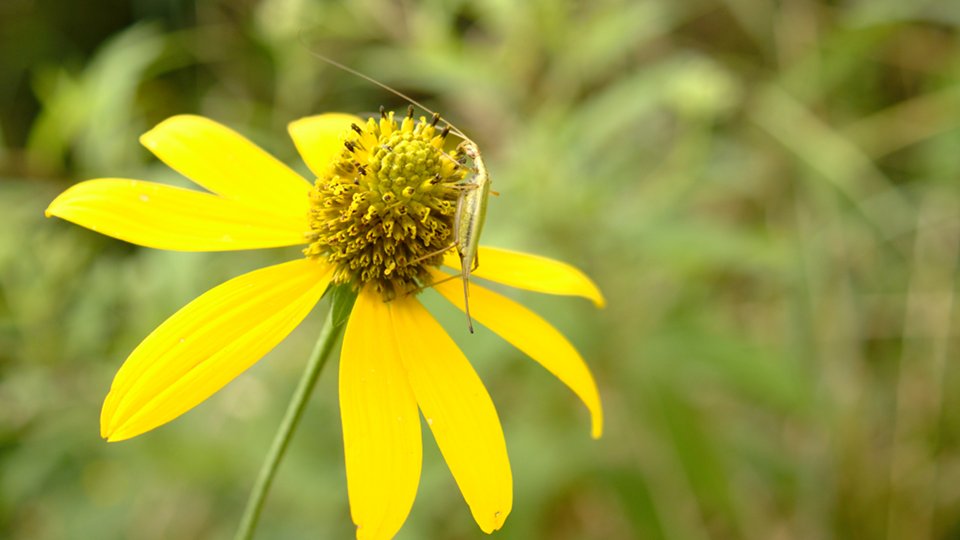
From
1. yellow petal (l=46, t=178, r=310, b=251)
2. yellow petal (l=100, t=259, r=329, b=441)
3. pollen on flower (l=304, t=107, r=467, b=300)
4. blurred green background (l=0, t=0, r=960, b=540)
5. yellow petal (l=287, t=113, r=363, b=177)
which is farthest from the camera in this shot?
blurred green background (l=0, t=0, r=960, b=540)

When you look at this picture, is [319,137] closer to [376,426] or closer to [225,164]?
[225,164]

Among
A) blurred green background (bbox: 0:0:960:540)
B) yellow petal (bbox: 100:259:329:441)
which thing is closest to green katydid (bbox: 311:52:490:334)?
yellow petal (bbox: 100:259:329:441)

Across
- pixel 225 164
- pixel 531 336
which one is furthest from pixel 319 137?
pixel 531 336

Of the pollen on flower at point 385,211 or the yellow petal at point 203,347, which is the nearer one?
the yellow petal at point 203,347

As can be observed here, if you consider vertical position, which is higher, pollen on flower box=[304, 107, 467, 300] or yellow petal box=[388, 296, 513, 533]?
pollen on flower box=[304, 107, 467, 300]

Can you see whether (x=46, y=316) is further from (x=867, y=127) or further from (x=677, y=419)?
(x=867, y=127)

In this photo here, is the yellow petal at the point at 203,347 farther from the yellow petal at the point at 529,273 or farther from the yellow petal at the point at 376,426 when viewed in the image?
the yellow petal at the point at 529,273

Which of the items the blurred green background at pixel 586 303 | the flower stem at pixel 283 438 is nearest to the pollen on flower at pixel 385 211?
the flower stem at pixel 283 438

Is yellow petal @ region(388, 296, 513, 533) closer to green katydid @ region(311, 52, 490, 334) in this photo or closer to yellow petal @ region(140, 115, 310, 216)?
green katydid @ region(311, 52, 490, 334)
